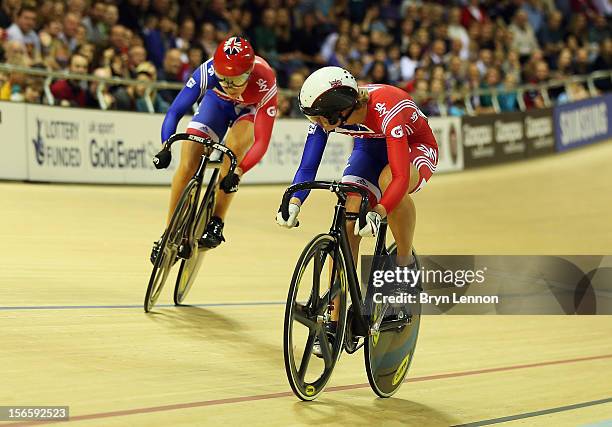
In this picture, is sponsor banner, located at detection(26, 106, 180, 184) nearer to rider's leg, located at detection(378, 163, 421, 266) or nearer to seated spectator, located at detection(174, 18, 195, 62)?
seated spectator, located at detection(174, 18, 195, 62)

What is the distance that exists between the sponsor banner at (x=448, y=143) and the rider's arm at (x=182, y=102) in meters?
9.04

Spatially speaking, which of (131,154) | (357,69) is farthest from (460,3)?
(131,154)

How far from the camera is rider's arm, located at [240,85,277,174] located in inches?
225

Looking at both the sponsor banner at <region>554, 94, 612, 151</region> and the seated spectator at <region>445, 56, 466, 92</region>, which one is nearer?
the seated spectator at <region>445, 56, 466, 92</region>

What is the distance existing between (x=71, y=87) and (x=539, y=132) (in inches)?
356

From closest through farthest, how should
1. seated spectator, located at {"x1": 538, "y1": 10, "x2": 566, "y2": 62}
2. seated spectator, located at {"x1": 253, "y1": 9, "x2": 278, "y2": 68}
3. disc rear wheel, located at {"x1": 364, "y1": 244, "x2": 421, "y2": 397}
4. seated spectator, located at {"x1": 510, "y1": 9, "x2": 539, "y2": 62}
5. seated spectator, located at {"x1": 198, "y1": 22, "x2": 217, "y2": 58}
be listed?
disc rear wheel, located at {"x1": 364, "y1": 244, "x2": 421, "y2": 397} < seated spectator, located at {"x1": 198, "y1": 22, "x2": 217, "y2": 58} < seated spectator, located at {"x1": 253, "y1": 9, "x2": 278, "y2": 68} < seated spectator, located at {"x1": 510, "y1": 9, "x2": 539, "y2": 62} < seated spectator, located at {"x1": 538, "y1": 10, "x2": 566, "y2": 62}

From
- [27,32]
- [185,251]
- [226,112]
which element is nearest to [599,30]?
[27,32]

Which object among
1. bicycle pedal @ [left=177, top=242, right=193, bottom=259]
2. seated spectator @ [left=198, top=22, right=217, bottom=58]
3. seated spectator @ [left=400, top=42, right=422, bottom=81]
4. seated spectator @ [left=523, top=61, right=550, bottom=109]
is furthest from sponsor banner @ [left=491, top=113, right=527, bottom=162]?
bicycle pedal @ [left=177, top=242, right=193, bottom=259]

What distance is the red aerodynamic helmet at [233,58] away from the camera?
5.58m

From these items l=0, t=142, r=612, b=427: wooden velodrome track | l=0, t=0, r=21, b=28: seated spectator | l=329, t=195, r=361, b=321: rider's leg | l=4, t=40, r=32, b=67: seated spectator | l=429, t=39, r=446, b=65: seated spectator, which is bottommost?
l=0, t=142, r=612, b=427: wooden velodrome track

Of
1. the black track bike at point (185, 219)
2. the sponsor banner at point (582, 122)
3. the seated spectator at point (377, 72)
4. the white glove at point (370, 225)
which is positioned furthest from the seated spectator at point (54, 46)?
the sponsor banner at point (582, 122)

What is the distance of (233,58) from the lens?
5582 millimetres

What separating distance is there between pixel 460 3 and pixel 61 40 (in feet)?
29.8

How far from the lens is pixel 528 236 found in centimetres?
969
